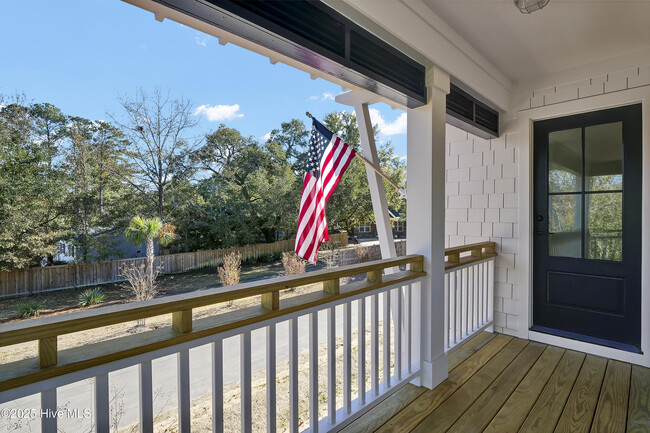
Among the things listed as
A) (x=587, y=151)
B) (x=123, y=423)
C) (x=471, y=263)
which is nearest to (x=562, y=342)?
(x=471, y=263)

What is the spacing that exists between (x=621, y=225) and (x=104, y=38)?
662 inches

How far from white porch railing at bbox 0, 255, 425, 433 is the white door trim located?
1.51 m

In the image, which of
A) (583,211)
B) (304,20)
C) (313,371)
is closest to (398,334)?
(313,371)

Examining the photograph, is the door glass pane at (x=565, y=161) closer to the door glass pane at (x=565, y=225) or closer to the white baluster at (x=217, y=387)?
the door glass pane at (x=565, y=225)

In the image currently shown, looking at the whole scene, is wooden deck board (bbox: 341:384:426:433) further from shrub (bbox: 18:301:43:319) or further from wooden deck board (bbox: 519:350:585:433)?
shrub (bbox: 18:301:43:319)

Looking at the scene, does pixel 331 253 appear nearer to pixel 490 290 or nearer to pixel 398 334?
pixel 490 290

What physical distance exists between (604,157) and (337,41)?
2.49 meters

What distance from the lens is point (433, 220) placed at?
6.43 feet

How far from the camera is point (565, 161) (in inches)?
104

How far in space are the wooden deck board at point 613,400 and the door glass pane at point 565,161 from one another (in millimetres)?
1403

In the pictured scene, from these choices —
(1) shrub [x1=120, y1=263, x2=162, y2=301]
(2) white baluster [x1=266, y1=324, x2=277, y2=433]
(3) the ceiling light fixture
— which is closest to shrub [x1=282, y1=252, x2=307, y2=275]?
(1) shrub [x1=120, y1=263, x2=162, y2=301]

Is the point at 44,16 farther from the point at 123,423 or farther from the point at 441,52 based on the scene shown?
the point at 441,52

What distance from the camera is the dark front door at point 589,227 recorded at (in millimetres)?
2334

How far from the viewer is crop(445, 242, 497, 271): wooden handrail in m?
2.35
